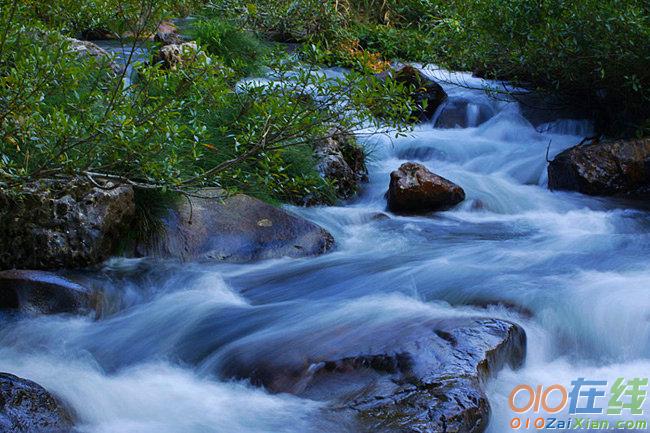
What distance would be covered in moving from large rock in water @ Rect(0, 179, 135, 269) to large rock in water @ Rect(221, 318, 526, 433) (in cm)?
191

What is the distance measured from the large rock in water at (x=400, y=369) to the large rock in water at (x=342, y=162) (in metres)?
3.71

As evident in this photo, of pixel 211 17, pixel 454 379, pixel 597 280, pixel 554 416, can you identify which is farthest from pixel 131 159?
pixel 211 17

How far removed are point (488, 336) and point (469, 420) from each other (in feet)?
2.41

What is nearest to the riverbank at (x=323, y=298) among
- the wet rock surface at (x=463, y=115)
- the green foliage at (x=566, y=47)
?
the green foliage at (x=566, y=47)

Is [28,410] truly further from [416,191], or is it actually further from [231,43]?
[231,43]

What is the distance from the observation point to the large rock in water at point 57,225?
591 cm

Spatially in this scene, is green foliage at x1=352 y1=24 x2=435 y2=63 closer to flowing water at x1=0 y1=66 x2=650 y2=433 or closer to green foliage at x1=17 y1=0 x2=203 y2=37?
flowing water at x1=0 y1=66 x2=650 y2=433

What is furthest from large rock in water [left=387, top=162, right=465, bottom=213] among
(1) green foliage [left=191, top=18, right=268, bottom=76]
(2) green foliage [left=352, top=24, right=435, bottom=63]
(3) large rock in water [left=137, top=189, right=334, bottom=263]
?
(2) green foliage [left=352, top=24, right=435, bottom=63]

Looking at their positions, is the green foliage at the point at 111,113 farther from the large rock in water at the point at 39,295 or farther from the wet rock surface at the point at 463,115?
the wet rock surface at the point at 463,115

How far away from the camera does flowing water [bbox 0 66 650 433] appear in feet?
13.9

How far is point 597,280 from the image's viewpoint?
18.9 feet

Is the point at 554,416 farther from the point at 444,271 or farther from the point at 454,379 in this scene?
the point at 444,271

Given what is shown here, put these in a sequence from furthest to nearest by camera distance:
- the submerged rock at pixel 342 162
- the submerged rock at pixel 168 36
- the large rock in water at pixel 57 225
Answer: the submerged rock at pixel 168 36, the submerged rock at pixel 342 162, the large rock in water at pixel 57 225

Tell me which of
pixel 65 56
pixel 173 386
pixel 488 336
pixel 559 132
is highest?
pixel 65 56
